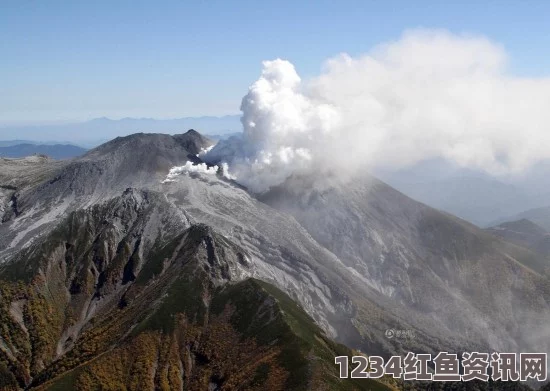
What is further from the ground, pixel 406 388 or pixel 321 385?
pixel 321 385

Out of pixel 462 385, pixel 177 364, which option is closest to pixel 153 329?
pixel 177 364

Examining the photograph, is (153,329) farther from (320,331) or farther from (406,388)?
(406,388)

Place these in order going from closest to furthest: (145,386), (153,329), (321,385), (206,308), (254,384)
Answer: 1. (321,385)
2. (254,384)
3. (145,386)
4. (153,329)
5. (206,308)

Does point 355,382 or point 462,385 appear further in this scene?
point 462,385

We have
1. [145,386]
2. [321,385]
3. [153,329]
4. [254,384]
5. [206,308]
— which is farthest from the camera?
[206,308]

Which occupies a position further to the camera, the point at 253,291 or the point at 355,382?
the point at 253,291

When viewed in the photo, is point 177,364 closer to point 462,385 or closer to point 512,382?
point 462,385

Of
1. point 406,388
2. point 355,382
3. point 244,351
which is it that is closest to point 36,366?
point 244,351

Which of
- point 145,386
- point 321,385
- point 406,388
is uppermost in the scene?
point 321,385

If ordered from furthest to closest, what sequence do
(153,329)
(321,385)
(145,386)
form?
(153,329)
(145,386)
(321,385)
